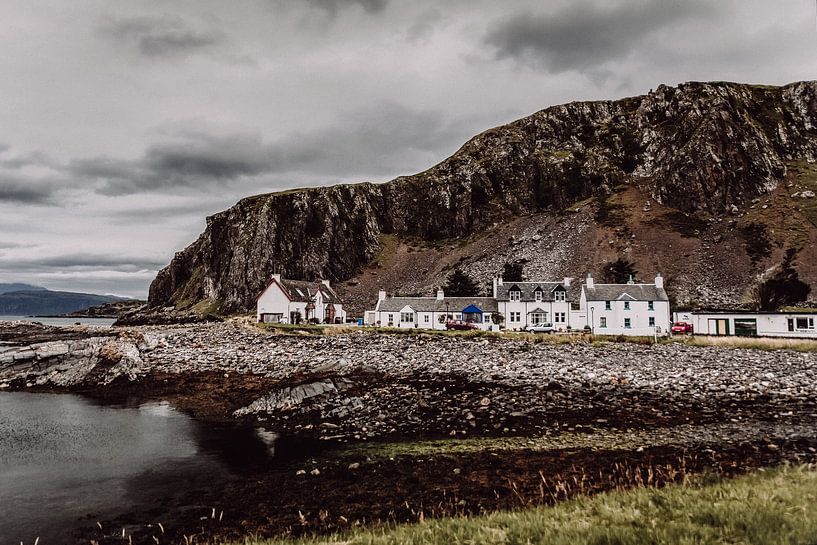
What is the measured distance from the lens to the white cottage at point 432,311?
276ft

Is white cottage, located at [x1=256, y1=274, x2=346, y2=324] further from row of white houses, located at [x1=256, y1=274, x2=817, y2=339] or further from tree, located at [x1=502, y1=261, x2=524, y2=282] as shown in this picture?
tree, located at [x1=502, y1=261, x2=524, y2=282]

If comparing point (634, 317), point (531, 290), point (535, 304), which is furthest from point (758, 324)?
point (531, 290)

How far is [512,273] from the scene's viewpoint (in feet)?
405

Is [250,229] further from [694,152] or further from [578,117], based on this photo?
[694,152]

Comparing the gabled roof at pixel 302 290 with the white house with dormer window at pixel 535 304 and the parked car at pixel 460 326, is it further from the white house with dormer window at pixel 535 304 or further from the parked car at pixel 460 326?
the white house with dormer window at pixel 535 304

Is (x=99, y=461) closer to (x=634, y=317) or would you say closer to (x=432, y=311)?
(x=432, y=311)

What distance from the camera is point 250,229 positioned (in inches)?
6909

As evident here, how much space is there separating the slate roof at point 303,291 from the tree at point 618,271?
6584cm

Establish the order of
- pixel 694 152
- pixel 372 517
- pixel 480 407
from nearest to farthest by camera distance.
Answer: pixel 372 517, pixel 480 407, pixel 694 152

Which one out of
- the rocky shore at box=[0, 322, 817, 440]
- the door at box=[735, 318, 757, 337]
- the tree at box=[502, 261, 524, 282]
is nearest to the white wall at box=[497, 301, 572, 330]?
the door at box=[735, 318, 757, 337]

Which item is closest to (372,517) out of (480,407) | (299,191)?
(480,407)

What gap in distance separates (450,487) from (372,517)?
3.15 meters

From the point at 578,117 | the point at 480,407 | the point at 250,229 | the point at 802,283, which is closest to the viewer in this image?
the point at 480,407

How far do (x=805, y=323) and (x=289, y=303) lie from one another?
7827 centimetres
